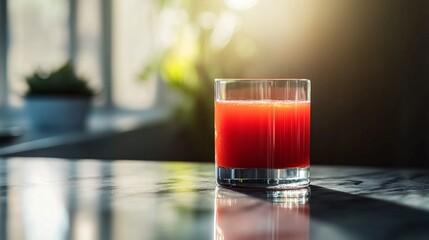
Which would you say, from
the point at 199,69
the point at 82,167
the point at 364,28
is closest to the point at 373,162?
the point at 364,28

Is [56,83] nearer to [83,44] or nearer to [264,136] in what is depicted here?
[83,44]

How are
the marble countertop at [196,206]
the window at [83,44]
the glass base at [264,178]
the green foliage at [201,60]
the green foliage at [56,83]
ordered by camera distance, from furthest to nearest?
the window at [83,44] < the green foliage at [201,60] < the green foliage at [56,83] < the glass base at [264,178] < the marble countertop at [196,206]

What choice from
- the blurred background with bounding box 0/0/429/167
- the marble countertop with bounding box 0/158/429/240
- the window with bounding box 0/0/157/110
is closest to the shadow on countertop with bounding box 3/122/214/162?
the blurred background with bounding box 0/0/429/167

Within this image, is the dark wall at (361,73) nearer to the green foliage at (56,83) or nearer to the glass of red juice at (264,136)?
the green foliage at (56,83)

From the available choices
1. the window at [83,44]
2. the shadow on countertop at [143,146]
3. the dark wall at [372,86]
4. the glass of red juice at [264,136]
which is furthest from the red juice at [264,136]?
the window at [83,44]

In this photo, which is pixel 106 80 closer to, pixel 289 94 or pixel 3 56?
pixel 3 56

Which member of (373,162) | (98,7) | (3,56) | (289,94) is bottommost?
(373,162)
